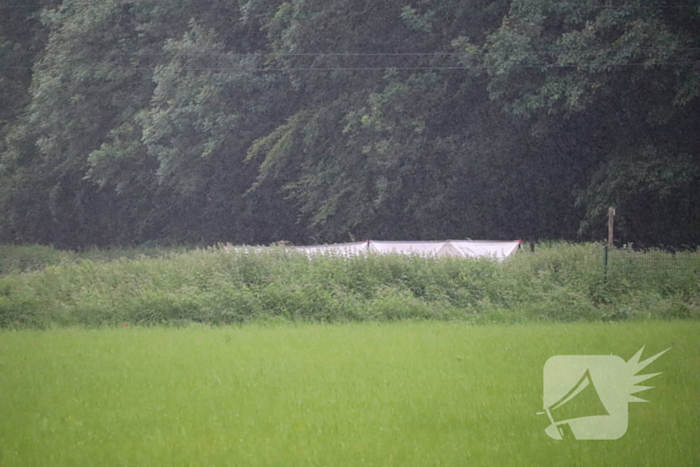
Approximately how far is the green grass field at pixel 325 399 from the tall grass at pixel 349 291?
230 centimetres

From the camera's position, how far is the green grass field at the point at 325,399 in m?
7.34

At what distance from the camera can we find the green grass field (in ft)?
24.1

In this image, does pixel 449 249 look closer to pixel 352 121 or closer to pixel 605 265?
pixel 605 265

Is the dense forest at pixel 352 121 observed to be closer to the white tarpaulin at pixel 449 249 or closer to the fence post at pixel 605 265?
the white tarpaulin at pixel 449 249

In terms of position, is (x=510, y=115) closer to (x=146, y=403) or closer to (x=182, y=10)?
(x=182, y=10)

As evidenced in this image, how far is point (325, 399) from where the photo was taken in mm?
9508

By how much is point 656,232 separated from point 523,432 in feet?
74.8

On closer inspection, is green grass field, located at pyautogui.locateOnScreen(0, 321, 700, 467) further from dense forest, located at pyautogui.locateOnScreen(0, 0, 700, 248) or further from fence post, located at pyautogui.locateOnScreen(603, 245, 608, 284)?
dense forest, located at pyautogui.locateOnScreen(0, 0, 700, 248)

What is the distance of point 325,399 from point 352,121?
25959mm

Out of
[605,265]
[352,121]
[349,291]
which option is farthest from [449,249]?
[352,121]

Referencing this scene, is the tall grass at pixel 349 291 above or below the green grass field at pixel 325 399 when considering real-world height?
below

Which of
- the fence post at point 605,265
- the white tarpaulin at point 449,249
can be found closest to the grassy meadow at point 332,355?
the fence post at point 605,265

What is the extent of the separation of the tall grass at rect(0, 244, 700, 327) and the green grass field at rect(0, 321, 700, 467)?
2.30 meters

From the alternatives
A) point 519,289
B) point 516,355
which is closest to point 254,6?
point 519,289
